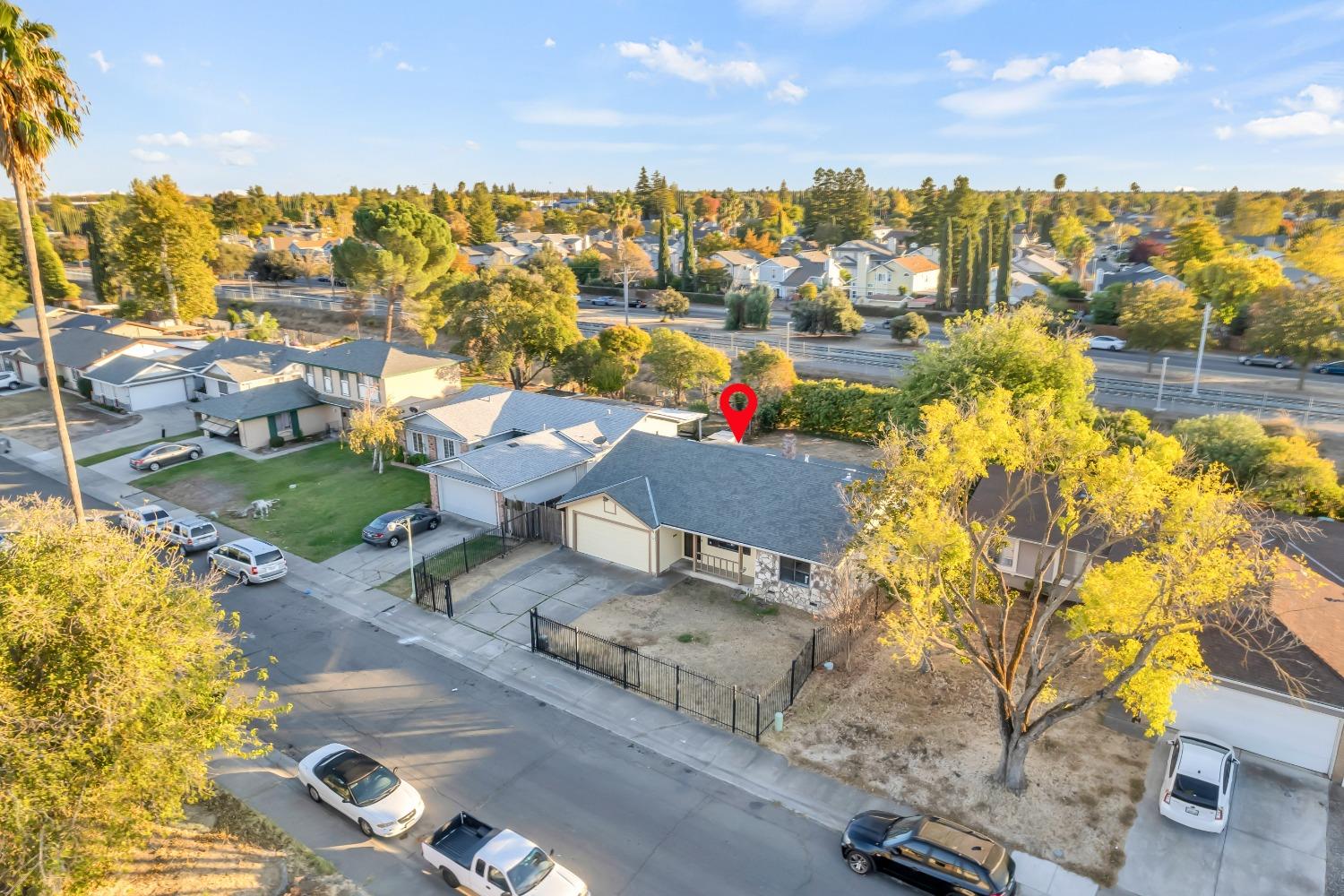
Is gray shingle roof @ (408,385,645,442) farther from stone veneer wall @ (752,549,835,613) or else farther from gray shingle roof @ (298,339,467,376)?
stone veneer wall @ (752,549,835,613)

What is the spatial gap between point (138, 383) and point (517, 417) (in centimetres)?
3191

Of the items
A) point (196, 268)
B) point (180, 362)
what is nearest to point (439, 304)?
point (180, 362)

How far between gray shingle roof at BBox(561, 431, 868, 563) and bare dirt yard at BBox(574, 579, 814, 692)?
7.68ft

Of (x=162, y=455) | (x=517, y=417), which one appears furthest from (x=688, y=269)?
(x=162, y=455)

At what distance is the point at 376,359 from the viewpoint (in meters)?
45.9

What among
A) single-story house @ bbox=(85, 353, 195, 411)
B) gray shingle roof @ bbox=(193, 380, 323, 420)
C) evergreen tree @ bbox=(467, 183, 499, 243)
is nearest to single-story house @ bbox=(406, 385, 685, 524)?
gray shingle roof @ bbox=(193, 380, 323, 420)

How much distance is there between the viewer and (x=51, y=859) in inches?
482

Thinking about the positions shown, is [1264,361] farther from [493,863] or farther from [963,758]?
[493,863]

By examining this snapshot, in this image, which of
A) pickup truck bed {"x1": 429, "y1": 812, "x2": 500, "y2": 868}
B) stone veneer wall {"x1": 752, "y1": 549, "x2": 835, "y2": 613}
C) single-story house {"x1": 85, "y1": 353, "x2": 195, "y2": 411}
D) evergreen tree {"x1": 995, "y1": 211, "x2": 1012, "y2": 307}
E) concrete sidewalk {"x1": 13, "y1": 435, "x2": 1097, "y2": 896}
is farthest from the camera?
evergreen tree {"x1": 995, "y1": 211, "x2": 1012, "y2": 307}

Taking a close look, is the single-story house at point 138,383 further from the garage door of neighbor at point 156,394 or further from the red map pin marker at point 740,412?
the red map pin marker at point 740,412

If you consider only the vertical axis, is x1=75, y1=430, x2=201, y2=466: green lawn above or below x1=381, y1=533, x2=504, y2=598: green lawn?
above

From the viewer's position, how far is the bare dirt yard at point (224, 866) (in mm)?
14789

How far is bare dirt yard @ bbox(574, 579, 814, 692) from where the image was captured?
2295 centimetres

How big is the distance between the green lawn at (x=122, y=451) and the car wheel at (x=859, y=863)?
46871 mm
